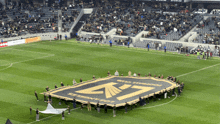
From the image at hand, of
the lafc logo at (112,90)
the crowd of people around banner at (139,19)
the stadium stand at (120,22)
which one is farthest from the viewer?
the crowd of people around banner at (139,19)

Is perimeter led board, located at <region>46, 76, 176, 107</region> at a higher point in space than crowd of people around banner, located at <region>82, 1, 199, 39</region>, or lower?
lower

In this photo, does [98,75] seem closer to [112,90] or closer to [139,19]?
[112,90]

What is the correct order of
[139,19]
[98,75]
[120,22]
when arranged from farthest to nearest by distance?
[120,22] < [139,19] < [98,75]

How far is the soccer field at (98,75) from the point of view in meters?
40.5

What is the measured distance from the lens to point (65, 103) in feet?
147

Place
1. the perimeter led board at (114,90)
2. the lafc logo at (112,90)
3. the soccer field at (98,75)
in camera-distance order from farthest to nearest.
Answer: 1. the lafc logo at (112,90)
2. the perimeter led board at (114,90)
3. the soccer field at (98,75)

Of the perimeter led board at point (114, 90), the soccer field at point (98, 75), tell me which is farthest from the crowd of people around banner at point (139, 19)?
the perimeter led board at point (114, 90)

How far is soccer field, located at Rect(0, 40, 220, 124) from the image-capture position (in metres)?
40.5

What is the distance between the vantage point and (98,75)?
5888cm

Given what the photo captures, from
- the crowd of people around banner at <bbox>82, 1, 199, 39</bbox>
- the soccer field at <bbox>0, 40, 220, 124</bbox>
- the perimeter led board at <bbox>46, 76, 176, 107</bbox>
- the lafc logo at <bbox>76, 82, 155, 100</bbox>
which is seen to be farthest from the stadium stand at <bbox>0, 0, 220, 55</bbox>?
the lafc logo at <bbox>76, 82, 155, 100</bbox>

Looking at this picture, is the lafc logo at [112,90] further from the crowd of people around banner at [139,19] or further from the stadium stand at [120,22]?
the crowd of people around banner at [139,19]

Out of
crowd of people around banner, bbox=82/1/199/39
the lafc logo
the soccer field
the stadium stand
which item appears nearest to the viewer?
the soccer field

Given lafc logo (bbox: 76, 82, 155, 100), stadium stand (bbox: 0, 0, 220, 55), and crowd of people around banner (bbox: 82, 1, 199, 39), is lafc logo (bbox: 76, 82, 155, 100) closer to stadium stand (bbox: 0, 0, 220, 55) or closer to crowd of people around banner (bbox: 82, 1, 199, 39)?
stadium stand (bbox: 0, 0, 220, 55)

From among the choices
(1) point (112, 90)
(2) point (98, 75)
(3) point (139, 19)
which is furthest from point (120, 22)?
(1) point (112, 90)
